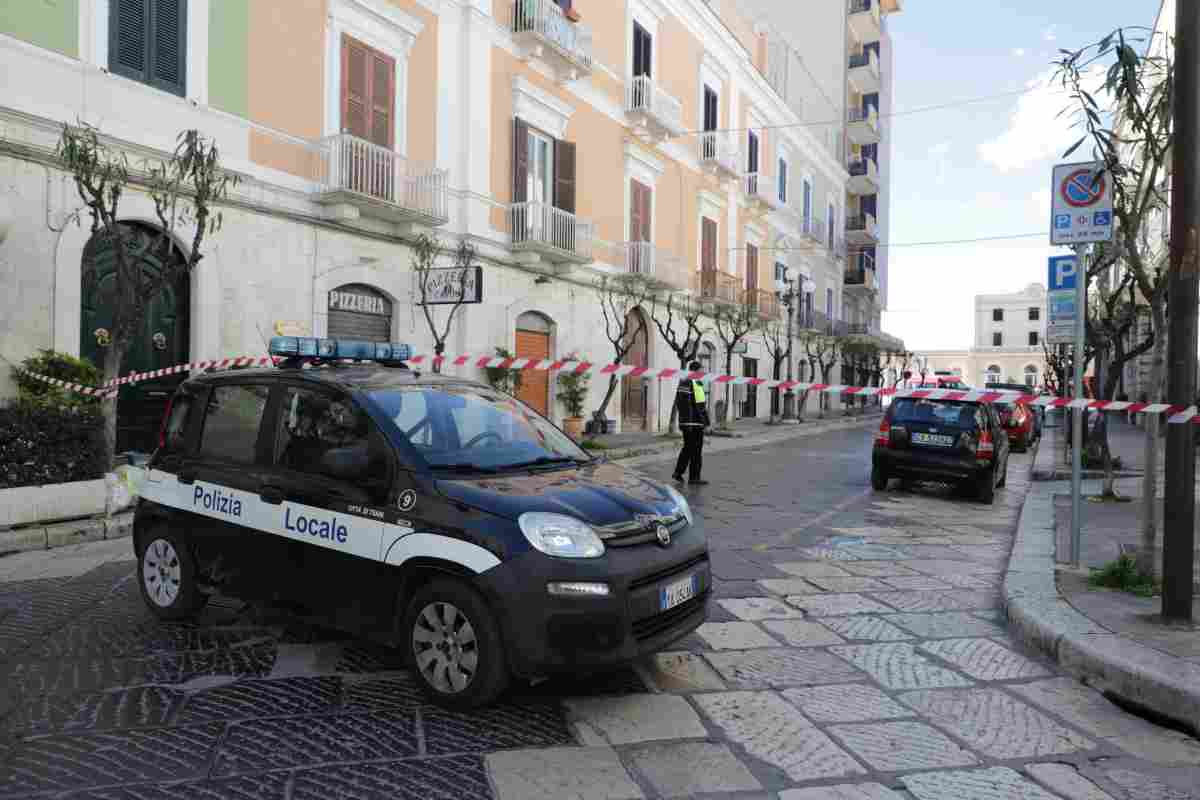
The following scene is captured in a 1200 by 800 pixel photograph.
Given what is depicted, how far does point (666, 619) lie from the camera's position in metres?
3.81

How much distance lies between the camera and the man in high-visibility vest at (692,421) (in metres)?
11.4

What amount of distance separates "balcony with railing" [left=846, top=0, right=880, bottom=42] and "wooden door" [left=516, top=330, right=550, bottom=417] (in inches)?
1349

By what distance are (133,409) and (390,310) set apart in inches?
197

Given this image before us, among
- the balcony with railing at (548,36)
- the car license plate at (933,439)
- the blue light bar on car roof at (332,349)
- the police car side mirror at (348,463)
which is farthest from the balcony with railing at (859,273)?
the police car side mirror at (348,463)

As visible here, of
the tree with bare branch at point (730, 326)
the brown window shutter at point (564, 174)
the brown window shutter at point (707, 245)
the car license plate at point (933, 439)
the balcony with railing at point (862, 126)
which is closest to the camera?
the car license plate at point (933, 439)

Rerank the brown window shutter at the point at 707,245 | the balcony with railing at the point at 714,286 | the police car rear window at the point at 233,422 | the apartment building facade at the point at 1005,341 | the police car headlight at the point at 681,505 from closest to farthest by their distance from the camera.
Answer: the police car headlight at the point at 681,505, the police car rear window at the point at 233,422, the balcony with railing at the point at 714,286, the brown window shutter at the point at 707,245, the apartment building facade at the point at 1005,341

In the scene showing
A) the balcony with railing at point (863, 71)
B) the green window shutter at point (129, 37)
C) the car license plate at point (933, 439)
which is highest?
the balcony with railing at point (863, 71)

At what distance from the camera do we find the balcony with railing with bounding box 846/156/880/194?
150 ft

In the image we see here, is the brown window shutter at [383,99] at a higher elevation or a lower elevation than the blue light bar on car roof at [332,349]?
higher

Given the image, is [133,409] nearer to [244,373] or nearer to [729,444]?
[244,373]

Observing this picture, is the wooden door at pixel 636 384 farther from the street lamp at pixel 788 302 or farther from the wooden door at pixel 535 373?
the street lamp at pixel 788 302

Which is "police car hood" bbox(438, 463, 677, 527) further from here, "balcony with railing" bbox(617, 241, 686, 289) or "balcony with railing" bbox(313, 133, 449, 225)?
"balcony with railing" bbox(617, 241, 686, 289)

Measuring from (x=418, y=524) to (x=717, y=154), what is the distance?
24982 mm

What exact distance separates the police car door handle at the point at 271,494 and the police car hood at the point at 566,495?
40.8 inches
